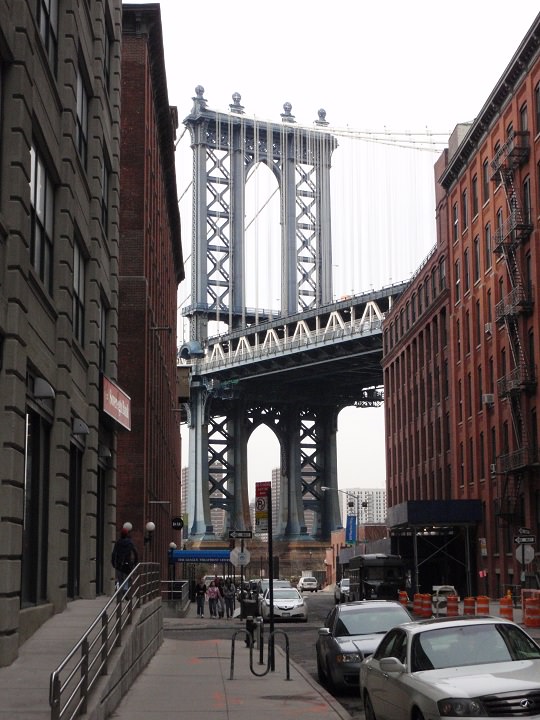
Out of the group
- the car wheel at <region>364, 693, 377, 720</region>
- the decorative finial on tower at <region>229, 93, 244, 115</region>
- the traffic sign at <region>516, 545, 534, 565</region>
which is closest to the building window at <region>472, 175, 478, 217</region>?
the traffic sign at <region>516, 545, 534, 565</region>

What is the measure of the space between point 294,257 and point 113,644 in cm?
11819

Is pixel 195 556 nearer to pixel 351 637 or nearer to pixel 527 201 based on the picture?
pixel 527 201

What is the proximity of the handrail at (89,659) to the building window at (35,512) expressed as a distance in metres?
1.44

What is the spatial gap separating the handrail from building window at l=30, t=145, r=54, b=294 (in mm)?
5397

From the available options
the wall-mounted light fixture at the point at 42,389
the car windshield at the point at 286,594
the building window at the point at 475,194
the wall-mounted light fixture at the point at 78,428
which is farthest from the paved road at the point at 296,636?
the building window at the point at 475,194

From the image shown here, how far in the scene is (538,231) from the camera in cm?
5253

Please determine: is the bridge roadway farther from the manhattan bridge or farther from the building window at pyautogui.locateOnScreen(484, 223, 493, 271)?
the building window at pyautogui.locateOnScreen(484, 223, 493, 271)

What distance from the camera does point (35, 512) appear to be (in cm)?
1900

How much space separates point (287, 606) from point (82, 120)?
23.6 meters

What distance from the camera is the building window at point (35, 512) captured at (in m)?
18.3

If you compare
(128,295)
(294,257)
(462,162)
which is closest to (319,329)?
(294,257)

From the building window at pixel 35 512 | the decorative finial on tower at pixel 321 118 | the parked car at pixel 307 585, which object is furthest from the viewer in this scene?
the decorative finial on tower at pixel 321 118

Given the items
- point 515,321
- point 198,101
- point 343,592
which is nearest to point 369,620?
point 515,321

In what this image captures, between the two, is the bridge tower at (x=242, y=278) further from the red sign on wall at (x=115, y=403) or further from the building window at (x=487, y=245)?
the red sign on wall at (x=115, y=403)
